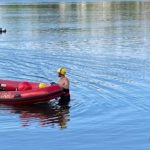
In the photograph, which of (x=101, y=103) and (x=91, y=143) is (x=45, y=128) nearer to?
(x=91, y=143)

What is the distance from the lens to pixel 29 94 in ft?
86.9

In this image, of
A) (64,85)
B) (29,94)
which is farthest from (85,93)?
(29,94)

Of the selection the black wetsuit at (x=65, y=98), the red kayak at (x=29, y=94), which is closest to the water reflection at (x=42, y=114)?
the red kayak at (x=29, y=94)

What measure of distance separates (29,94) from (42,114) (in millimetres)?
1428

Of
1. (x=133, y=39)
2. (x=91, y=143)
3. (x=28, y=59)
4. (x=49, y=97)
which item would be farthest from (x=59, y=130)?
(x=133, y=39)

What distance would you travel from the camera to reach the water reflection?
78.3 feet

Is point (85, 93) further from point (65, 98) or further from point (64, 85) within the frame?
point (64, 85)

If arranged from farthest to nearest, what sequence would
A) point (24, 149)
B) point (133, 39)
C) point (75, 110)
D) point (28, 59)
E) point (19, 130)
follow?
point (133, 39) → point (28, 59) → point (75, 110) → point (19, 130) → point (24, 149)

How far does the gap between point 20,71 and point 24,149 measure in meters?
17.8

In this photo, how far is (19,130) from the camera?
22.5m

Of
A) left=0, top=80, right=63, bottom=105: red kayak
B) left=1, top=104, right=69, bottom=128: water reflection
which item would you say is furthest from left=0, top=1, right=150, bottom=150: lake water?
left=0, top=80, right=63, bottom=105: red kayak

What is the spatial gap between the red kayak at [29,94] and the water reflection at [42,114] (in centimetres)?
35

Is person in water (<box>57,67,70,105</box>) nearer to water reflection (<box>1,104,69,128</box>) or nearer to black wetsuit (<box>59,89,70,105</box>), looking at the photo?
black wetsuit (<box>59,89,70,105</box>)

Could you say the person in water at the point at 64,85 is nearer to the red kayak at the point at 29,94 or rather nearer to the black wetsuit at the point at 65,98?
the black wetsuit at the point at 65,98
